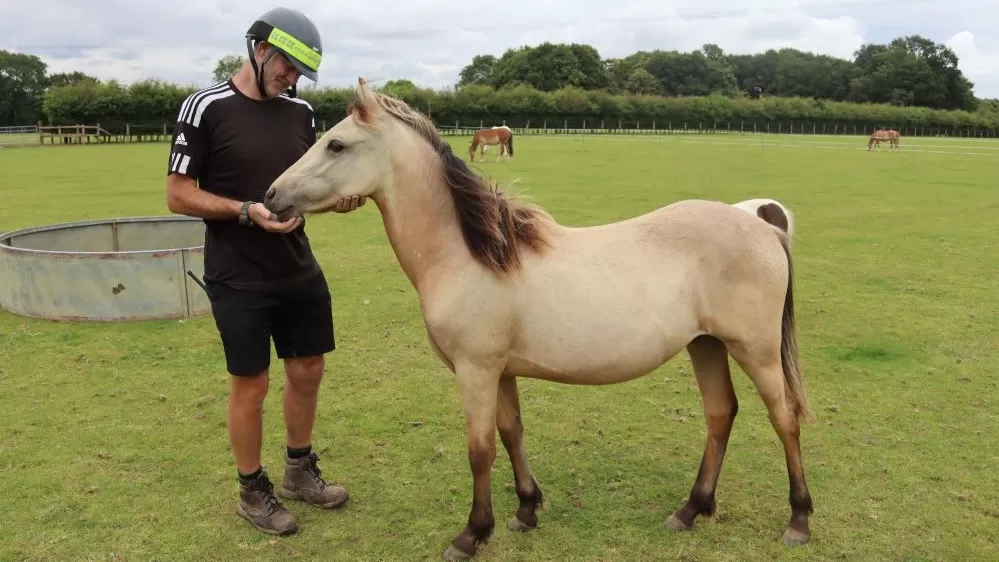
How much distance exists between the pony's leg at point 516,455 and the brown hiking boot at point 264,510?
1.12 metres

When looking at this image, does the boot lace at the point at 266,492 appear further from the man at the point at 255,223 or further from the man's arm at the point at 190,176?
the man's arm at the point at 190,176

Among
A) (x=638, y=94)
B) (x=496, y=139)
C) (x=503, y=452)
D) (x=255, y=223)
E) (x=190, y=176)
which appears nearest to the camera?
(x=255, y=223)

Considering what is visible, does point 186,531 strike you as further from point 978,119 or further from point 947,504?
point 978,119

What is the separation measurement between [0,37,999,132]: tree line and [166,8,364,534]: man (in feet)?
78.9

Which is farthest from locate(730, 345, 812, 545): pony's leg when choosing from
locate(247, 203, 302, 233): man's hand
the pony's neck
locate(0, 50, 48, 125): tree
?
locate(0, 50, 48, 125): tree

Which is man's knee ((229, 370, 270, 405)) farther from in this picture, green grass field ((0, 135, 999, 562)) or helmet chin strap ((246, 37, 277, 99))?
helmet chin strap ((246, 37, 277, 99))

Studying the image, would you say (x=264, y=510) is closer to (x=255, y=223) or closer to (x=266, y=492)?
(x=266, y=492)

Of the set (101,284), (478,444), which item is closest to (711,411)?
(478,444)

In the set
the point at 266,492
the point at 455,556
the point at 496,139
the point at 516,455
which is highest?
the point at 496,139

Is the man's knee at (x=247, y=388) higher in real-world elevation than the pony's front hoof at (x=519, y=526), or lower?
higher

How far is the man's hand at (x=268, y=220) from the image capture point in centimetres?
288

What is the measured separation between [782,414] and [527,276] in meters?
1.48

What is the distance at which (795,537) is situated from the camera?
3305 mm

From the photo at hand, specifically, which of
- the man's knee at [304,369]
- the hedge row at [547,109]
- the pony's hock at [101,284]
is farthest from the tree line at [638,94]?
the man's knee at [304,369]
